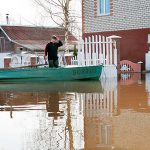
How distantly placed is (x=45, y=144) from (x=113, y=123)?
6.36 ft

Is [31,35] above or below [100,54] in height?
above

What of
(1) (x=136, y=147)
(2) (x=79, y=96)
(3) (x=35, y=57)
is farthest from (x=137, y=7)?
(1) (x=136, y=147)

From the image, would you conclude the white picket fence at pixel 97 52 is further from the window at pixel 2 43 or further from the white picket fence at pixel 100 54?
the window at pixel 2 43

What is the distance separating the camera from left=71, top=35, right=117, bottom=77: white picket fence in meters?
19.4

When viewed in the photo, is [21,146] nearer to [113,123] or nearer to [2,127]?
[2,127]

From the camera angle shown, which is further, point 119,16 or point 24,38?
point 24,38

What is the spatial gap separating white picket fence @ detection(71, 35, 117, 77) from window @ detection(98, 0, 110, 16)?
28.1ft

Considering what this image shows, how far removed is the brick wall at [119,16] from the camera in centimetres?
2617

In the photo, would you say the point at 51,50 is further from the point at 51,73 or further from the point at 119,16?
the point at 119,16

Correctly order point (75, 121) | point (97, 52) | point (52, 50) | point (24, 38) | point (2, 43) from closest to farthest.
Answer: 1. point (75, 121)
2. point (52, 50)
3. point (97, 52)
4. point (2, 43)
5. point (24, 38)

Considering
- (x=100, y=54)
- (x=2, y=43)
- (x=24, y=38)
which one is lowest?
(x=100, y=54)

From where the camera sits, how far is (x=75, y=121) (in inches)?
328

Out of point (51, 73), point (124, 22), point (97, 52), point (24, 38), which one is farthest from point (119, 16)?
point (24, 38)

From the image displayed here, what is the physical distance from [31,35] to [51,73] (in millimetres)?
29321
